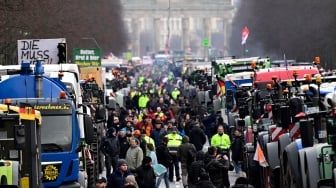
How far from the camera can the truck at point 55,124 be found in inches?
935

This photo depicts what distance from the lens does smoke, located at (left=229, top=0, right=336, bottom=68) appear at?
249 ft

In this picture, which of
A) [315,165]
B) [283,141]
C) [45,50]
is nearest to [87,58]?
[45,50]

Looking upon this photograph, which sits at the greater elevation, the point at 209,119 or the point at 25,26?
the point at 25,26

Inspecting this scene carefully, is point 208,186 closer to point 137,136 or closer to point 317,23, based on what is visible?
point 137,136

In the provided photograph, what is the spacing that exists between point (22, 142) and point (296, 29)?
2745 inches

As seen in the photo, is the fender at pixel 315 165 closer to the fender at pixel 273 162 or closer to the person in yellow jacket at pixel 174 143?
the fender at pixel 273 162

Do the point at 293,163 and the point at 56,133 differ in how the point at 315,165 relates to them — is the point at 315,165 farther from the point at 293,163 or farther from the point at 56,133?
the point at 56,133

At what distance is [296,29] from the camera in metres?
87.2

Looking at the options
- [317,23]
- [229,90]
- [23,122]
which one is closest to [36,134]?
[23,122]

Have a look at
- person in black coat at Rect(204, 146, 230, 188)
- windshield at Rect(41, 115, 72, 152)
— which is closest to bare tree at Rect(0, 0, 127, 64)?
person in black coat at Rect(204, 146, 230, 188)

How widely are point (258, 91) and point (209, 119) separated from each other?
40.7ft

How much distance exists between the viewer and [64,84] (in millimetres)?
25578

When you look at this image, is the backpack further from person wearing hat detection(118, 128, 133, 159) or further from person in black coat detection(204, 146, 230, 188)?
person in black coat detection(204, 146, 230, 188)

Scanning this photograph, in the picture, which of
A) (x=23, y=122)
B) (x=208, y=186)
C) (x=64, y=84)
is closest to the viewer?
(x=23, y=122)
